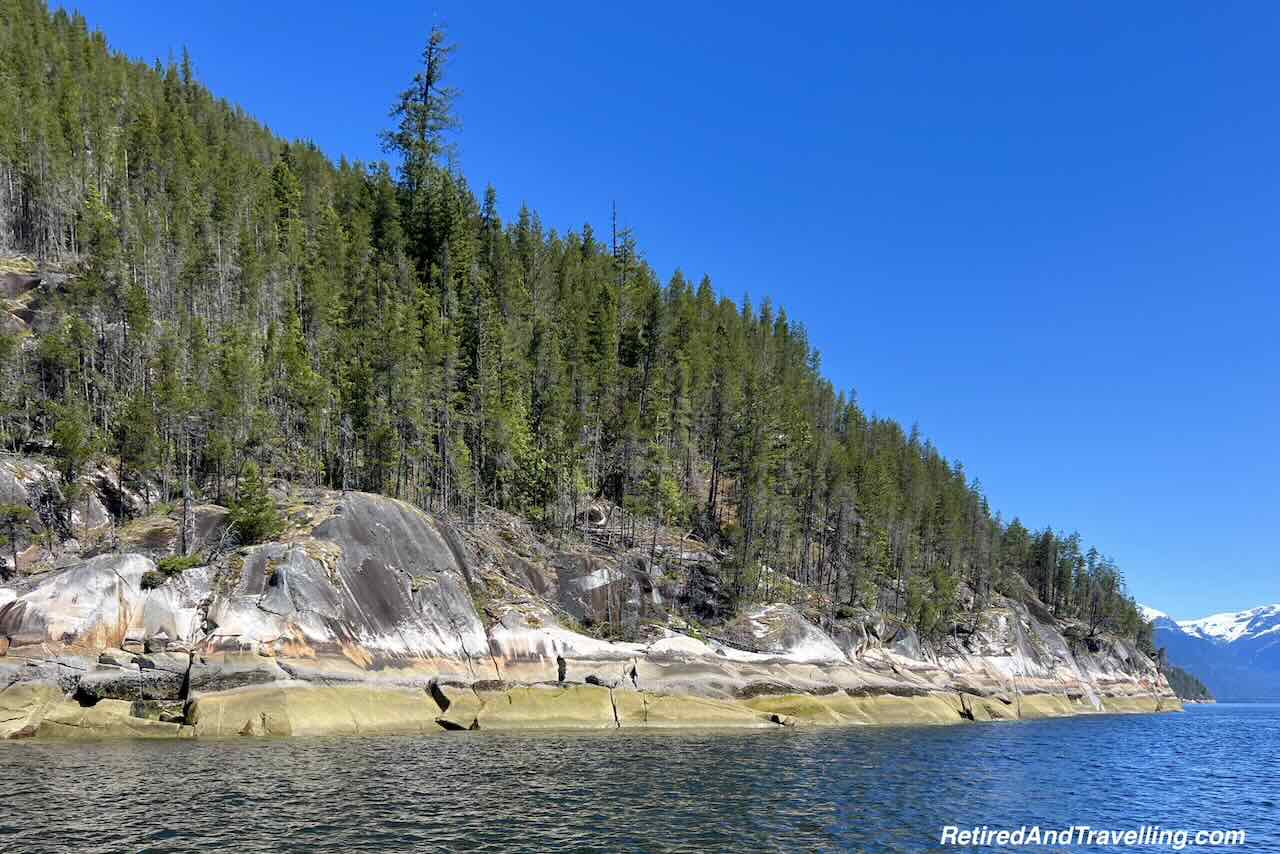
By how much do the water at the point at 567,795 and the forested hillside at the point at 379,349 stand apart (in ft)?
83.4

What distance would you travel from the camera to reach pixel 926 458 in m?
133

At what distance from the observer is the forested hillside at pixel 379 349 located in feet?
165

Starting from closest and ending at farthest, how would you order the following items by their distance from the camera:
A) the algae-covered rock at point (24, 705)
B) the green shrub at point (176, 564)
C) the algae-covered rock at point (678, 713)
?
1. the algae-covered rock at point (24, 705)
2. the green shrub at point (176, 564)
3. the algae-covered rock at point (678, 713)

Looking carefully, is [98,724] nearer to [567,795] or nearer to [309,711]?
[309,711]

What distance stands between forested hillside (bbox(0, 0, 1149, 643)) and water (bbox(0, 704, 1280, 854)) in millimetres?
25413

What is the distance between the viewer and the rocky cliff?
31.4 meters

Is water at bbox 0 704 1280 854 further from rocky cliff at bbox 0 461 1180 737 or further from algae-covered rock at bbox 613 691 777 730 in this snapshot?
algae-covered rock at bbox 613 691 777 730

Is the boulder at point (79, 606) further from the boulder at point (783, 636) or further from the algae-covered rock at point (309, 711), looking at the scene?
the boulder at point (783, 636)

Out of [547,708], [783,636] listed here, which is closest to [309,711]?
[547,708]

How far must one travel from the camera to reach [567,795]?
72.9 ft

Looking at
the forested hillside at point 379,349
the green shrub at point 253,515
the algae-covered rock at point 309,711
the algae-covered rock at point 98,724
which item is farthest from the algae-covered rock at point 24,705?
the forested hillside at point 379,349

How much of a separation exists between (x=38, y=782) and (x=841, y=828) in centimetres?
2155

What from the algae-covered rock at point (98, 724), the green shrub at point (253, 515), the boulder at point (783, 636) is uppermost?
the green shrub at point (253, 515)

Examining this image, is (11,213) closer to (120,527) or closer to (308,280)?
(308,280)
